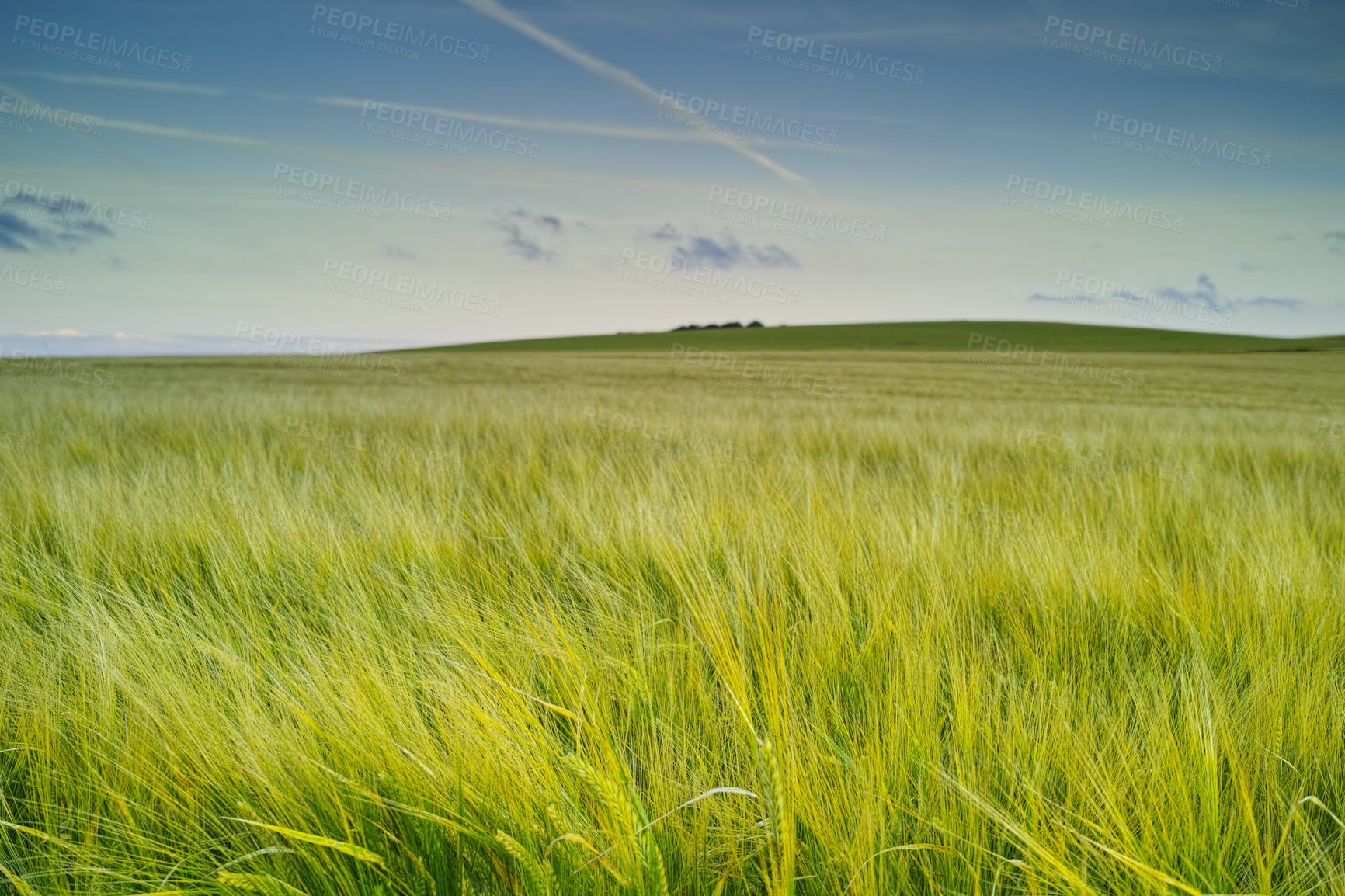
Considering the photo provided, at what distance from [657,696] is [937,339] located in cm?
7155

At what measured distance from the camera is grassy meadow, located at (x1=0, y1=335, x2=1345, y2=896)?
3.11 ft

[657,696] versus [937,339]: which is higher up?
[937,339]

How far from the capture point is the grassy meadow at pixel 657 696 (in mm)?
947

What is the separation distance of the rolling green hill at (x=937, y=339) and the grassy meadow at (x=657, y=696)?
57.6 meters

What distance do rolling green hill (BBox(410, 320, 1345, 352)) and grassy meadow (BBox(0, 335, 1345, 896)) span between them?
189 feet

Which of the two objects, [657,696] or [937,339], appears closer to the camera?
[657,696]

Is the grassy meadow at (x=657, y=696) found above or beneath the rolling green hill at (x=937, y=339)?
beneath

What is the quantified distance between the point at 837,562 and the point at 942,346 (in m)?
64.4

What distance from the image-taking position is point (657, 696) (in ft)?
4.36

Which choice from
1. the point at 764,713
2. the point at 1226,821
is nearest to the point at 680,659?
the point at 764,713

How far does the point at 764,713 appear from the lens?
1280mm

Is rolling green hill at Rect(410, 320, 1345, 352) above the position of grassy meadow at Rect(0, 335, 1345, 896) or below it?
above

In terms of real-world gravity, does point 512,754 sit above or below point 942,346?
below

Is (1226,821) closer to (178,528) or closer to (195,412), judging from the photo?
(178,528)
